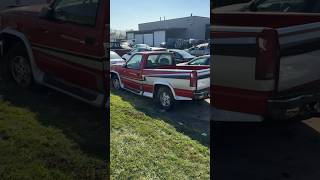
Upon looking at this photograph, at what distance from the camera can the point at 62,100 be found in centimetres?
292

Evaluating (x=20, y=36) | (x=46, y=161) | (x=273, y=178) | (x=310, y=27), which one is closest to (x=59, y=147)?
(x=46, y=161)

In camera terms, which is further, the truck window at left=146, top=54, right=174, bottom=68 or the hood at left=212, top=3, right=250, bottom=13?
the truck window at left=146, top=54, right=174, bottom=68

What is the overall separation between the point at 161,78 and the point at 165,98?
12 centimetres

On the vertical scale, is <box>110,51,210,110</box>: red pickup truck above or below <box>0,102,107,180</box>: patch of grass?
above

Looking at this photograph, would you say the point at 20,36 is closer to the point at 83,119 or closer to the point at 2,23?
the point at 2,23

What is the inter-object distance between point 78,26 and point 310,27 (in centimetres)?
137

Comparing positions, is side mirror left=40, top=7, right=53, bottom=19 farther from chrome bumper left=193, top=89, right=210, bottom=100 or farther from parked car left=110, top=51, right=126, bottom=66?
chrome bumper left=193, top=89, right=210, bottom=100

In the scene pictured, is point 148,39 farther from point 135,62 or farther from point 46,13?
point 46,13

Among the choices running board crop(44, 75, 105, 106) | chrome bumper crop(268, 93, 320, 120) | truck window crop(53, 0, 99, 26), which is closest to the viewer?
truck window crop(53, 0, 99, 26)

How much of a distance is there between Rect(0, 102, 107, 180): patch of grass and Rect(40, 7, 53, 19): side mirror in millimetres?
532

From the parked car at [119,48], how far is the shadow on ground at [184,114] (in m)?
0.22

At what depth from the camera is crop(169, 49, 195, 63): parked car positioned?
2.90 m

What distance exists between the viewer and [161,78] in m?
2.91

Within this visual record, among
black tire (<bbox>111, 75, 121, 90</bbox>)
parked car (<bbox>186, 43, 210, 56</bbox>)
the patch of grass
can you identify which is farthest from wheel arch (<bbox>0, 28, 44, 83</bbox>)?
parked car (<bbox>186, 43, 210, 56</bbox>)
